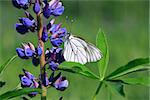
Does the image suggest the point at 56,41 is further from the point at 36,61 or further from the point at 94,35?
the point at 94,35

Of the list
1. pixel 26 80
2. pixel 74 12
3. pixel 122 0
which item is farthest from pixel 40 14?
pixel 122 0

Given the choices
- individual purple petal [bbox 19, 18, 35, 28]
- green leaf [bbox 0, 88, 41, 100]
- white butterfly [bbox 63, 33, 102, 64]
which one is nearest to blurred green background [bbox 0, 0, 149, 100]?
white butterfly [bbox 63, 33, 102, 64]

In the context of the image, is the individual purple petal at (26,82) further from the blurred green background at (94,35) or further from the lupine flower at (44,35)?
the blurred green background at (94,35)

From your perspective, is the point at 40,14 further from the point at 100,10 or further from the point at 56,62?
the point at 100,10

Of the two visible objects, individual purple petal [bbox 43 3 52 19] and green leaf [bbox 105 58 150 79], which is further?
individual purple petal [bbox 43 3 52 19]

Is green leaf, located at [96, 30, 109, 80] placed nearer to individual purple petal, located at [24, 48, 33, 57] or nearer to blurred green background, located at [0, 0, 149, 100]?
individual purple petal, located at [24, 48, 33, 57]

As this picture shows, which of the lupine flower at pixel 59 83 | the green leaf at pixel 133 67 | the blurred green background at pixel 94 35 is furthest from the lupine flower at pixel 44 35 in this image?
the blurred green background at pixel 94 35

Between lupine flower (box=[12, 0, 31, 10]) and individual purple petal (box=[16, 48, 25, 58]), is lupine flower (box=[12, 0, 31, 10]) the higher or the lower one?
the higher one
